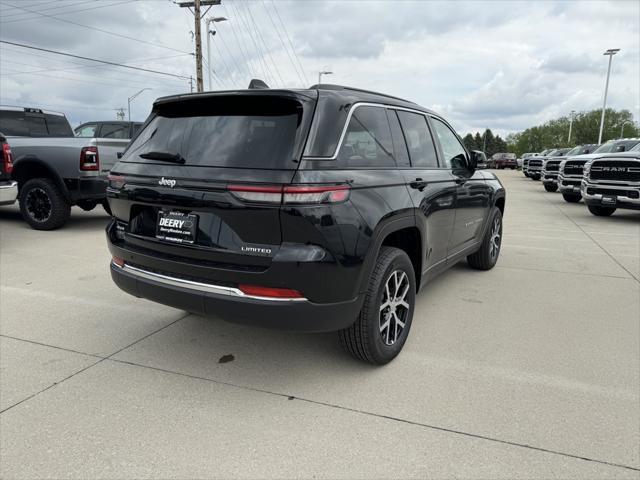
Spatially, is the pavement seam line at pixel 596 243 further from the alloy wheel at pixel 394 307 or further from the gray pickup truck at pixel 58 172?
the gray pickup truck at pixel 58 172

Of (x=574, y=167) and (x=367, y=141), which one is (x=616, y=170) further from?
(x=367, y=141)

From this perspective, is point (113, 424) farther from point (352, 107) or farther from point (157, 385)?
point (352, 107)

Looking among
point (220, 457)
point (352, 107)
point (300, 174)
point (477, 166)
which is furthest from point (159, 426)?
point (477, 166)

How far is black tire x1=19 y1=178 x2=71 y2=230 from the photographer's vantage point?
7.76m

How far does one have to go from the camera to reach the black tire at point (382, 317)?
296 cm

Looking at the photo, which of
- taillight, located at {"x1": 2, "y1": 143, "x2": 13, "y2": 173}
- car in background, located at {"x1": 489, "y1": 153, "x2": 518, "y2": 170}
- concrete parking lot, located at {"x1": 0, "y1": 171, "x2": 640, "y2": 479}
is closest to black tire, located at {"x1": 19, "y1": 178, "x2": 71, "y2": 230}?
taillight, located at {"x1": 2, "y1": 143, "x2": 13, "y2": 173}

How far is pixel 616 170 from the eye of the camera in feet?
34.0

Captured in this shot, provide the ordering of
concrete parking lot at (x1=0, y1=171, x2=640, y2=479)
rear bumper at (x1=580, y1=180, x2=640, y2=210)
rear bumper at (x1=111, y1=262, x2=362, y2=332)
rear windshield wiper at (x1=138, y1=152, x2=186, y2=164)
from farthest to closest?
rear bumper at (x1=580, y1=180, x2=640, y2=210)
rear windshield wiper at (x1=138, y1=152, x2=186, y2=164)
rear bumper at (x1=111, y1=262, x2=362, y2=332)
concrete parking lot at (x1=0, y1=171, x2=640, y2=479)

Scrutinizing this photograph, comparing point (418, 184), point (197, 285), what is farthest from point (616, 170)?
point (197, 285)

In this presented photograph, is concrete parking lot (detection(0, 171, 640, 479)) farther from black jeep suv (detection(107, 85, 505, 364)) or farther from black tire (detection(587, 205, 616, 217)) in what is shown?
black tire (detection(587, 205, 616, 217))

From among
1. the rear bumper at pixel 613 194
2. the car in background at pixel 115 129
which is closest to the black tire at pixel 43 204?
the car in background at pixel 115 129

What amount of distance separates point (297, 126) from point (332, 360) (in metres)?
1.62

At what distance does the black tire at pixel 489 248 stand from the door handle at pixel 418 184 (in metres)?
2.25

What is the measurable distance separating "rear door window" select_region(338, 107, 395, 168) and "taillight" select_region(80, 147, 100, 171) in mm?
5762
